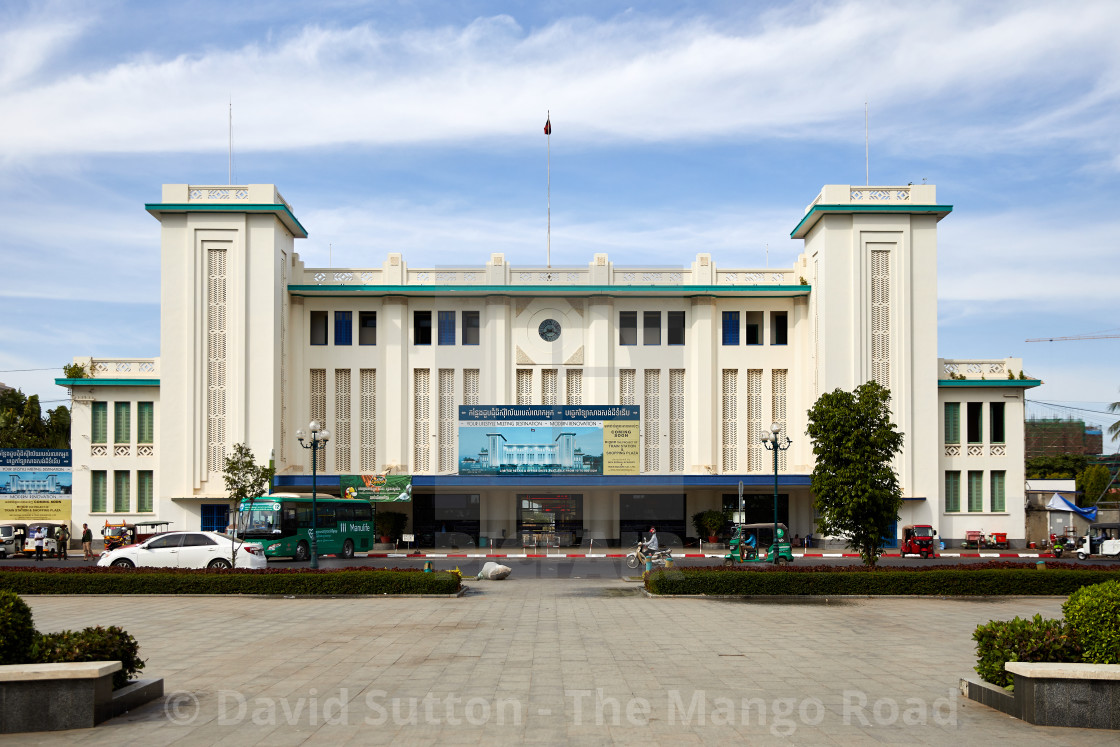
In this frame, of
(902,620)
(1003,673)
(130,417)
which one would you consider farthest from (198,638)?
(130,417)

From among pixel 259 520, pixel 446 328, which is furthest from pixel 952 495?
pixel 259 520

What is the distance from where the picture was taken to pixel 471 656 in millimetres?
14734

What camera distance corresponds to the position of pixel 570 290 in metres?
46.5

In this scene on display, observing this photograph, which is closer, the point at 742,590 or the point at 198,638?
the point at 198,638

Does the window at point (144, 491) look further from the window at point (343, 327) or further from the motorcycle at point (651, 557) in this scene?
the motorcycle at point (651, 557)

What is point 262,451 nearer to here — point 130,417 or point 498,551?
point 130,417

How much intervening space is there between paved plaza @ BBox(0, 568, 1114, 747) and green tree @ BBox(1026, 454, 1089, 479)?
77948 millimetres

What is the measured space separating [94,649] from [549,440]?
34550 millimetres

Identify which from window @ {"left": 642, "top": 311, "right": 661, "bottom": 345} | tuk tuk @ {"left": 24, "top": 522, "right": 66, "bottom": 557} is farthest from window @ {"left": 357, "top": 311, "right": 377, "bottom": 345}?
tuk tuk @ {"left": 24, "top": 522, "right": 66, "bottom": 557}

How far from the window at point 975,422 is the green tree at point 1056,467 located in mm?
53192

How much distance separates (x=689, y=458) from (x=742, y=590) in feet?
74.4

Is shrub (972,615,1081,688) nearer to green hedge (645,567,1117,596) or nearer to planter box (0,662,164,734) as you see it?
planter box (0,662,164,734)

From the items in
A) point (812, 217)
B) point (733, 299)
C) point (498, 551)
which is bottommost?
point (498, 551)

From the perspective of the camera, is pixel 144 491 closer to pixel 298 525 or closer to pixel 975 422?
pixel 298 525
